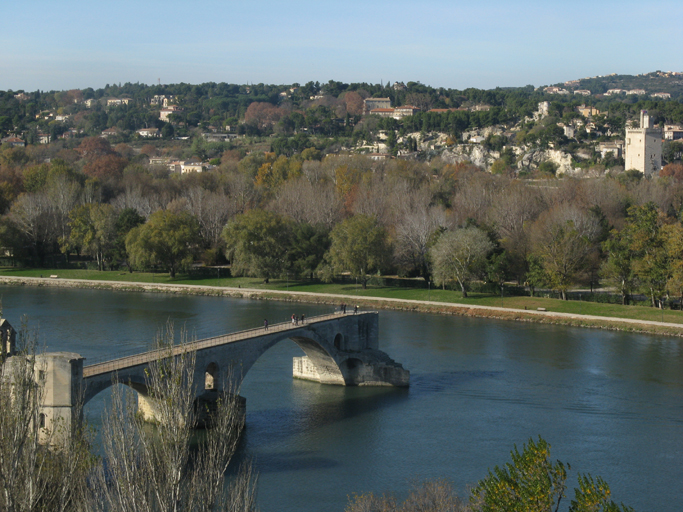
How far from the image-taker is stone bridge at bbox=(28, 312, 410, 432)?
19734 millimetres

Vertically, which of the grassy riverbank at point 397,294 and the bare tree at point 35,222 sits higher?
the bare tree at point 35,222

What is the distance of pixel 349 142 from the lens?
11212 cm

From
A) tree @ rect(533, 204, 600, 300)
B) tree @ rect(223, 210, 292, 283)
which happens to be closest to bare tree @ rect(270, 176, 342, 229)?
tree @ rect(223, 210, 292, 283)

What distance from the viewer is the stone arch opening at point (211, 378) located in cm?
2467

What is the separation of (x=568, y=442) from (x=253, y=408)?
370 inches

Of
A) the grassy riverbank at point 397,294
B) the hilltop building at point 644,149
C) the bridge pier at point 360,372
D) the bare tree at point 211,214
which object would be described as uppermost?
the hilltop building at point 644,149

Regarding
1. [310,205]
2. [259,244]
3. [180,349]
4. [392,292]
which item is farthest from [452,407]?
[310,205]

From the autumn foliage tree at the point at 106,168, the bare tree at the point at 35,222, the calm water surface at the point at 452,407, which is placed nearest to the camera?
the calm water surface at the point at 452,407

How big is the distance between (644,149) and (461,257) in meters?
46.0

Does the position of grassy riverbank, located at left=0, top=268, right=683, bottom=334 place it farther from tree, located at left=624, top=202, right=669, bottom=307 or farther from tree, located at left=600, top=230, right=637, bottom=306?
tree, located at left=624, top=202, right=669, bottom=307

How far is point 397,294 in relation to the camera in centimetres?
4766

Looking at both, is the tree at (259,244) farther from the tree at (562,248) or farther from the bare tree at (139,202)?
the tree at (562,248)

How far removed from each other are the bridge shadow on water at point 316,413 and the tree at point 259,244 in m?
21.3

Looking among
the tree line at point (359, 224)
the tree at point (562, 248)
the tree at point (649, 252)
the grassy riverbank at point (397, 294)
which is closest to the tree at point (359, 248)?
the tree line at point (359, 224)
